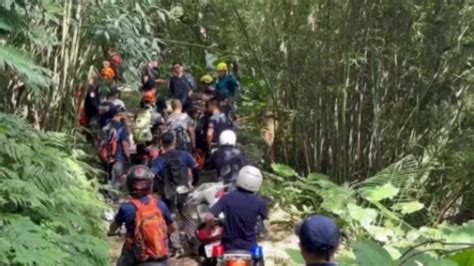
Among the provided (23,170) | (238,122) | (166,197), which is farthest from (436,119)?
(23,170)

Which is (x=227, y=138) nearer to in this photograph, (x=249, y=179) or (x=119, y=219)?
(x=249, y=179)

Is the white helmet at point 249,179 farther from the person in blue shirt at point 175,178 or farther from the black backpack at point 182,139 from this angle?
the black backpack at point 182,139

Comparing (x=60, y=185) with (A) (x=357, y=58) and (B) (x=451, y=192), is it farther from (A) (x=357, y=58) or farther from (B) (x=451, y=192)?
(B) (x=451, y=192)

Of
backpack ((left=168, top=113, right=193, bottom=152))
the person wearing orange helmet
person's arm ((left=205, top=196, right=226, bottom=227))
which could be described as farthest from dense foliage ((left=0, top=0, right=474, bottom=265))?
person's arm ((left=205, top=196, right=226, bottom=227))

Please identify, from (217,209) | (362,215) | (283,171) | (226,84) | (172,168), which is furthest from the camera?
(226,84)

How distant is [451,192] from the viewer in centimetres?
1088

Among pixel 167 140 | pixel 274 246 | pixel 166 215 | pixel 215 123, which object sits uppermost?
pixel 215 123

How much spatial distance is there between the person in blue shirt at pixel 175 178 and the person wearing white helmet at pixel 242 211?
60.8 inches

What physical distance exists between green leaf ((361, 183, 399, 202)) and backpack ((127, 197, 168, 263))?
12.9 ft

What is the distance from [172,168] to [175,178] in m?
0.11

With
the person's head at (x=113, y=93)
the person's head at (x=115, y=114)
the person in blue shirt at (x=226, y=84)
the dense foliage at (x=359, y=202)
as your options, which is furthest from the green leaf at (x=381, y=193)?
the person in blue shirt at (x=226, y=84)

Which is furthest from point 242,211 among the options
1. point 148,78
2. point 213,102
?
point 148,78

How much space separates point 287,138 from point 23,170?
6.21 m

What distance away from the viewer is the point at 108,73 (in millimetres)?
10453
